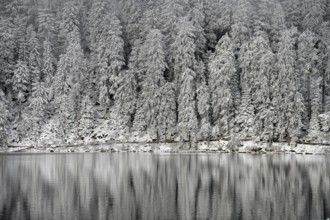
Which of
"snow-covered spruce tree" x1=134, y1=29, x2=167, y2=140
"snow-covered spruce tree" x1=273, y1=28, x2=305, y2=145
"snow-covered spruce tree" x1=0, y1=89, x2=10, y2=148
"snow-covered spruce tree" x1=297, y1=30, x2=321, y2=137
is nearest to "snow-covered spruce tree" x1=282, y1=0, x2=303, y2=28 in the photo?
"snow-covered spruce tree" x1=297, y1=30, x2=321, y2=137

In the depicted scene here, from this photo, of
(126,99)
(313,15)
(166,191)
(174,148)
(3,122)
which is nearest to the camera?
(166,191)

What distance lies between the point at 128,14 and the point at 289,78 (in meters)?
30.3

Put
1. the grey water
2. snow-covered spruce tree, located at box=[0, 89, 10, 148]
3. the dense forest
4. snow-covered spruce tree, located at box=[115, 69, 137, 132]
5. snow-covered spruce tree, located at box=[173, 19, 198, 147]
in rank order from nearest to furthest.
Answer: the grey water < snow-covered spruce tree, located at box=[173, 19, 198, 147] < the dense forest < snow-covered spruce tree, located at box=[0, 89, 10, 148] < snow-covered spruce tree, located at box=[115, 69, 137, 132]

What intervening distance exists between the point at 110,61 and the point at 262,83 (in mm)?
24379

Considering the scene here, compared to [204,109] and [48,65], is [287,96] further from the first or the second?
[48,65]

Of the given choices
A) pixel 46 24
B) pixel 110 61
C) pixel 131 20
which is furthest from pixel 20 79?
pixel 131 20

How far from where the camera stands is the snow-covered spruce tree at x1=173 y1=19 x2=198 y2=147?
6614cm

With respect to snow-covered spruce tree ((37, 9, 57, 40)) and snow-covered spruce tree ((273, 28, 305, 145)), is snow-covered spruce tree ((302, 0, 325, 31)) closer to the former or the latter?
snow-covered spruce tree ((273, 28, 305, 145))

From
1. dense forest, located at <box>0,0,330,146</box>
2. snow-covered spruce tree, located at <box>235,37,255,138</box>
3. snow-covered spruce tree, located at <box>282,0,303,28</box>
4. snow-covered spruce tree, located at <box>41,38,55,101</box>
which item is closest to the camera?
dense forest, located at <box>0,0,330,146</box>

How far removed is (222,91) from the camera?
68125 millimetres

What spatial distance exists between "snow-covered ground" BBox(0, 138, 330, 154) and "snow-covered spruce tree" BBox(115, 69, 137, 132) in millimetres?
4316

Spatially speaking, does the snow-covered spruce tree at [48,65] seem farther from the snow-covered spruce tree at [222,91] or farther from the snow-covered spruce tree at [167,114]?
the snow-covered spruce tree at [222,91]

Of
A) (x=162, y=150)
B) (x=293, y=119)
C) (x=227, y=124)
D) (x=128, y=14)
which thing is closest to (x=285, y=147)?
(x=293, y=119)

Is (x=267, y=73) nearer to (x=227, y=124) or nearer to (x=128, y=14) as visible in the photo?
(x=227, y=124)
